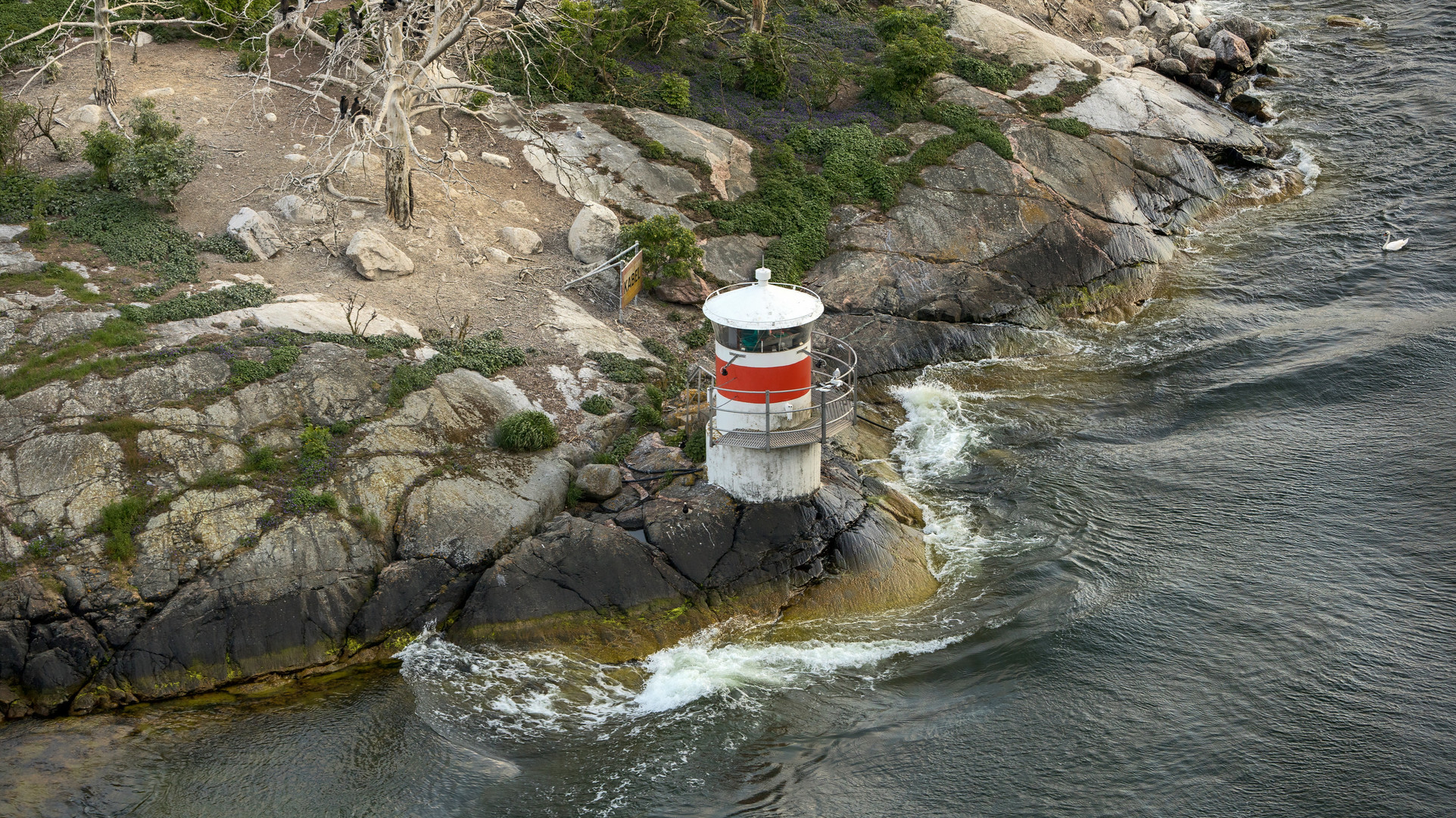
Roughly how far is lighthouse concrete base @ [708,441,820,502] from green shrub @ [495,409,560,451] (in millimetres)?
3267

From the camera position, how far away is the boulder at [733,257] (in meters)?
27.1

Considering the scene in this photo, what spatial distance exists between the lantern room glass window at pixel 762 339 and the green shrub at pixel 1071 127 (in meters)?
18.7

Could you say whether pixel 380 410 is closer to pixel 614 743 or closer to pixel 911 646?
pixel 614 743

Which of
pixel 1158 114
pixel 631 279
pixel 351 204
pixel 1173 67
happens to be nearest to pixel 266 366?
pixel 351 204

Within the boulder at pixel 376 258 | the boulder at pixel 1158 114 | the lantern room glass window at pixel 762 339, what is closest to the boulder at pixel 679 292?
the boulder at pixel 376 258

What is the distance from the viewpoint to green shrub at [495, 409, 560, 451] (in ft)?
64.1

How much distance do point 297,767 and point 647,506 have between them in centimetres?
696

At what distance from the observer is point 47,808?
1385cm

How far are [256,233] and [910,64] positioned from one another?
2003 cm

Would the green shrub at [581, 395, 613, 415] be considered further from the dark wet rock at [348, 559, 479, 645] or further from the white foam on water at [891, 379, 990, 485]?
the white foam on water at [891, 379, 990, 485]

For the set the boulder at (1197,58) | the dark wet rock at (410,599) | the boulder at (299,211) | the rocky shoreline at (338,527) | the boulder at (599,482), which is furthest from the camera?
the boulder at (1197,58)

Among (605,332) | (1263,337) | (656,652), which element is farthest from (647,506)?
(1263,337)

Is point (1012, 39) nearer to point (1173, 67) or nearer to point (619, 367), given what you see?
point (1173, 67)

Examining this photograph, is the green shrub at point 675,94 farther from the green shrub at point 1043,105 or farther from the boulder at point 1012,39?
the boulder at point 1012,39
